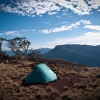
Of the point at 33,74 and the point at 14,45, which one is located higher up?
the point at 14,45

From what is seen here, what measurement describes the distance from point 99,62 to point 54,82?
18495 cm

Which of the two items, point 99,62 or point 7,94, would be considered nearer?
point 7,94

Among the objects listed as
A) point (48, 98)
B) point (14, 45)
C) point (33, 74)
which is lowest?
point (48, 98)

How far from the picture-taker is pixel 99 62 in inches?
7244

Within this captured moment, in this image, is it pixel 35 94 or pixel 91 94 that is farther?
pixel 35 94

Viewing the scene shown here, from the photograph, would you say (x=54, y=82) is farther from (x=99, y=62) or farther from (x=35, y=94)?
(x=99, y=62)

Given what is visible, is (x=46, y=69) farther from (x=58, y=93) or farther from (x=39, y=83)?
(x=58, y=93)

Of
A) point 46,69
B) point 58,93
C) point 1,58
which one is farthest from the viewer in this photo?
point 1,58

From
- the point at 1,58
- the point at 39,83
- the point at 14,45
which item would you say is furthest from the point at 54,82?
the point at 14,45

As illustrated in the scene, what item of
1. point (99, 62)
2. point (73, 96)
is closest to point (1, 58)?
point (73, 96)

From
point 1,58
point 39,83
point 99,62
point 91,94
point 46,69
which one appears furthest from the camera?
point 99,62

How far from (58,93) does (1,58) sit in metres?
20.2

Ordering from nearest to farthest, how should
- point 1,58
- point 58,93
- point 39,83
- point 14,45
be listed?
point 58,93 → point 39,83 → point 1,58 → point 14,45

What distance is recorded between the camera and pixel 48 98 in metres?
9.34
